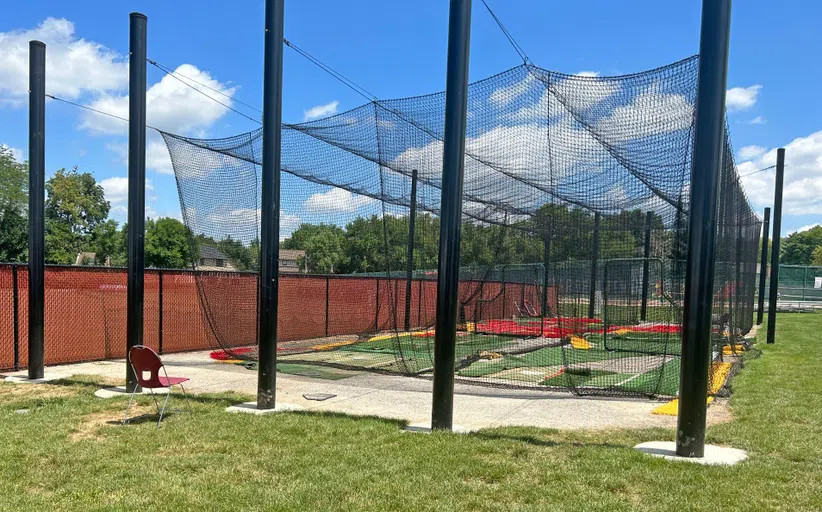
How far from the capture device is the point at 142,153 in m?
7.27

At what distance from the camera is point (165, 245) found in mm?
82625

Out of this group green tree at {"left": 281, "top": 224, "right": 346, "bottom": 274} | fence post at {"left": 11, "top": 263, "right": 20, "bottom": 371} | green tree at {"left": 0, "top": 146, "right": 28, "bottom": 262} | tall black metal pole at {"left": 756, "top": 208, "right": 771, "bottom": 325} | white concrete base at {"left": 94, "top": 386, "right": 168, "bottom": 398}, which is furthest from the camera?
green tree at {"left": 0, "top": 146, "right": 28, "bottom": 262}

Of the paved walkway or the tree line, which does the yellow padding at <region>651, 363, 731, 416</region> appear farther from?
the tree line

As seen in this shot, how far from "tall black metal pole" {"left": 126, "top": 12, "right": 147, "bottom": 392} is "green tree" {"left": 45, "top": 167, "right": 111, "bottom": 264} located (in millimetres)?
63066

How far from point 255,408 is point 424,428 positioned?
196 cm

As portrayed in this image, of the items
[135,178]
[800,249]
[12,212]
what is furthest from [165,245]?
[800,249]

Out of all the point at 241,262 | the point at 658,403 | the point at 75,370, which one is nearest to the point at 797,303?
the point at 658,403

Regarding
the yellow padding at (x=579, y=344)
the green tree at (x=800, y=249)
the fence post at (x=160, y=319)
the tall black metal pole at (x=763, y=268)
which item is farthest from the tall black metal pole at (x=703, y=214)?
the green tree at (x=800, y=249)

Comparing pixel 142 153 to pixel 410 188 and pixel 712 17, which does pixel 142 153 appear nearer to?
pixel 410 188

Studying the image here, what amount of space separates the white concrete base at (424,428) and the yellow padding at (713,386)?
224cm

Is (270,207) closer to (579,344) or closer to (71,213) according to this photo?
(579,344)

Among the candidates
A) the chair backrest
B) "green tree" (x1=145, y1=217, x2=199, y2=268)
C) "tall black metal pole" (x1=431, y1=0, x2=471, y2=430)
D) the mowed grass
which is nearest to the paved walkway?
the mowed grass

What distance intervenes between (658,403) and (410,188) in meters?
4.47

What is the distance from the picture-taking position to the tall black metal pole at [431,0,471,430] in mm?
5430
